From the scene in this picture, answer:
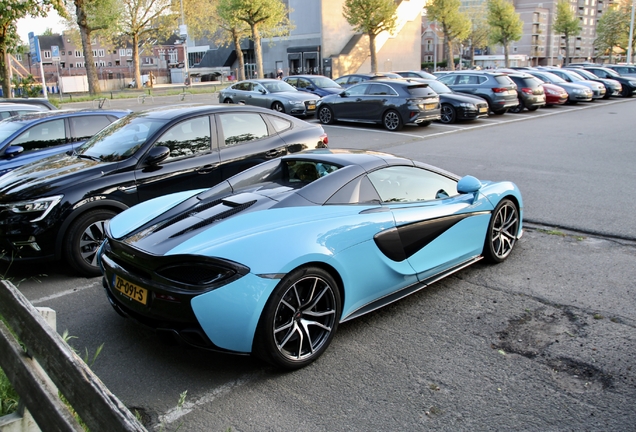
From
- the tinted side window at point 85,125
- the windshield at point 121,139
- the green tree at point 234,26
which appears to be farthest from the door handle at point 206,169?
the green tree at point 234,26

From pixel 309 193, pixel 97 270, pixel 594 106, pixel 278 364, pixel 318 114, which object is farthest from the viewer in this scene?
pixel 594 106

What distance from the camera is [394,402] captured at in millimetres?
3354

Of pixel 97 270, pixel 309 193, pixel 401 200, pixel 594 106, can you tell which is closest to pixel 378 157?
pixel 401 200

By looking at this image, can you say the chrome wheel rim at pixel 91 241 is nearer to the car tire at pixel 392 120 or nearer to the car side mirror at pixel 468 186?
the car side mirror at pixel 468 186

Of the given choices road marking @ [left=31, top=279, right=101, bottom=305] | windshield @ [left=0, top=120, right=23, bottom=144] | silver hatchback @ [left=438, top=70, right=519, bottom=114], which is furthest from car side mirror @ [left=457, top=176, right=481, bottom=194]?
silver hatchback @ [left=438, top=70, right=519, bottom=114]

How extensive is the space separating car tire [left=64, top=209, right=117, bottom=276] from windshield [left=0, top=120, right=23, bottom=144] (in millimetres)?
3464

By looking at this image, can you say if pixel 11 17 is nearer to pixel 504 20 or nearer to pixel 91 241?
pixel 91 241

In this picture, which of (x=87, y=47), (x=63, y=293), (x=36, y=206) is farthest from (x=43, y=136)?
(x=87, y=47)

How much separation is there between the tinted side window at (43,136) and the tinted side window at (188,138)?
120 inches

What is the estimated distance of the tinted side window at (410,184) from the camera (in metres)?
4.53

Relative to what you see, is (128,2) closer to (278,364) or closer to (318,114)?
(318,114)

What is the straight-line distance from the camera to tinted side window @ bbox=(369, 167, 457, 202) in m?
4.53

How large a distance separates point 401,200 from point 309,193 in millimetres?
896

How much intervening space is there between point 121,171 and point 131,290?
259cm
